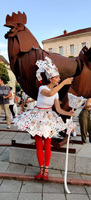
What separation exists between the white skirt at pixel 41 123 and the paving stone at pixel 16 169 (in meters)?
0.86

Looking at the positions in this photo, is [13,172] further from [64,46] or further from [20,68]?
[64,46]

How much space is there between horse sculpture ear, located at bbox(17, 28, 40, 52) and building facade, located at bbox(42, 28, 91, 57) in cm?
3908

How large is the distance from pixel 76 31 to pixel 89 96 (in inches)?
1688

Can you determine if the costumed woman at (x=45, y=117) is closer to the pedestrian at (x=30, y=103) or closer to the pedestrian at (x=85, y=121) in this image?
the pedestrian at (x=85, y=121)

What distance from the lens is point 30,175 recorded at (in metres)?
3.22

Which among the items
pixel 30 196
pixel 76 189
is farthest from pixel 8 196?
pixel 76 189

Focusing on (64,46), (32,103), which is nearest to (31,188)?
(32,103)

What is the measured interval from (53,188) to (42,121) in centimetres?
98

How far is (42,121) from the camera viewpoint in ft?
9.70

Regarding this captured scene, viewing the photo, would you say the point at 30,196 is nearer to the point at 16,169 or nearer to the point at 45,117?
the point at 16,169

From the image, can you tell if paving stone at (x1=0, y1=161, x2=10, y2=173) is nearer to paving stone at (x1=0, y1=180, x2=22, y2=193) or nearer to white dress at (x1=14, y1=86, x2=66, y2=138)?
paving stone at (x1=0, y1=180, x2=22, y2=193)

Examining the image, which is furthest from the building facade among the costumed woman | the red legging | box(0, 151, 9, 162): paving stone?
the red legging

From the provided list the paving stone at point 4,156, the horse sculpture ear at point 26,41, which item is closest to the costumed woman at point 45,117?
the horse sculpture ear at point 26,41

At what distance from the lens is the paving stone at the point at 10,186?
2.78 meters
